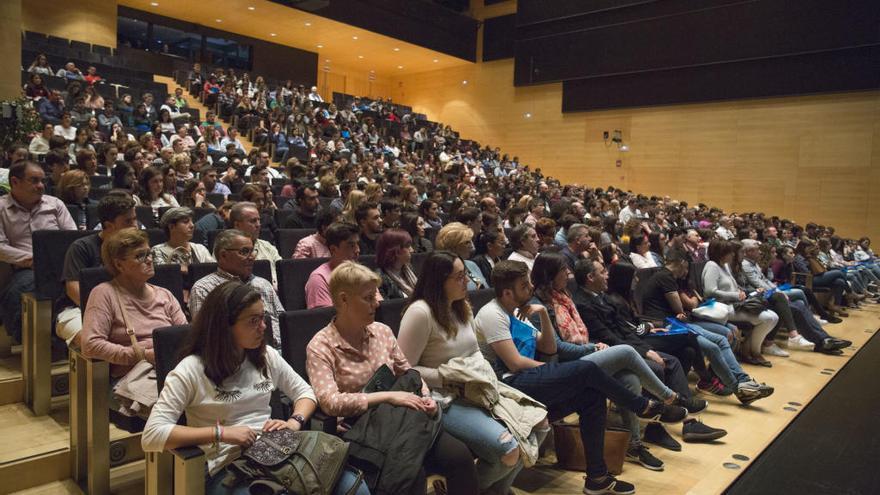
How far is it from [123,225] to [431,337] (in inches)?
57.8

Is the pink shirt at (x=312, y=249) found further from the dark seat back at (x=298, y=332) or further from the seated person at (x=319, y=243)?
the dark seat back at (x=298, y=332)

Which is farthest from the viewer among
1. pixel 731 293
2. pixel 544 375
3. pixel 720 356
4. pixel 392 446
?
pixel 731 293

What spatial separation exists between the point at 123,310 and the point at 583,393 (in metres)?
1.82

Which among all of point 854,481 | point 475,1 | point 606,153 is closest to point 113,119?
point 854,481

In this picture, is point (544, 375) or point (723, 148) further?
point (723, 148)

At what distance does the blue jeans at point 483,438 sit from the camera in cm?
212

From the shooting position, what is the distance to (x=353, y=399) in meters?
1.94

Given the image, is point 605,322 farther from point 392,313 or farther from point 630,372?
point 392,313

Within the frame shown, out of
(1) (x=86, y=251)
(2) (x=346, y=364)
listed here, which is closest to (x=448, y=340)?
(2) (x=346, y=364)

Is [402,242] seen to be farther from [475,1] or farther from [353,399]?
[475,1]

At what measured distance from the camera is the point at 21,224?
120 inches

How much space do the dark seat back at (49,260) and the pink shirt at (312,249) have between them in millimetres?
1159

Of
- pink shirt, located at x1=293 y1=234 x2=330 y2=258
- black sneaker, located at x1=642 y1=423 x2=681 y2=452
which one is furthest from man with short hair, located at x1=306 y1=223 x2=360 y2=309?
black sneaker, located at x1=642 y1=423 x2=681 y2=452

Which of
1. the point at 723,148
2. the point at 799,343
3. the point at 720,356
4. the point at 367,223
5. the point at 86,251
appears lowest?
the point at 799,343
